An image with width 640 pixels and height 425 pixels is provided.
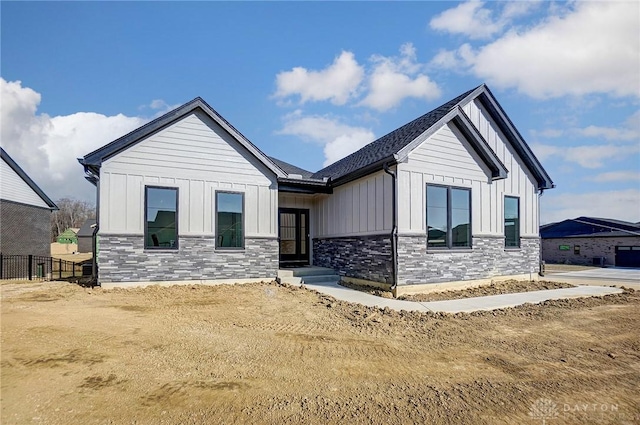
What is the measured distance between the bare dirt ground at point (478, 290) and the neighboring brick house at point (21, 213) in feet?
54.4

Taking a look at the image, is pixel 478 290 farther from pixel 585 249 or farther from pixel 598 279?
pixel 585 249

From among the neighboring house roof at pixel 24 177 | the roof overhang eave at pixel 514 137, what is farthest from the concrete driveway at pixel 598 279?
the neighboring house roof at pixel 24 177

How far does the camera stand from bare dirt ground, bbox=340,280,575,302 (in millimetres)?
9062

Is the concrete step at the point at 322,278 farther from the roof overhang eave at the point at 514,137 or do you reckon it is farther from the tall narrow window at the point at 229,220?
the roof overhang eave at the point at 514,137

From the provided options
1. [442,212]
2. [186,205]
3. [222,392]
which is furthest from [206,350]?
[442,212]

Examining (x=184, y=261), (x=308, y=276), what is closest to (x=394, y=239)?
(x=308, y=276)

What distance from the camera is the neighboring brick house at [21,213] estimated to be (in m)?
15.9

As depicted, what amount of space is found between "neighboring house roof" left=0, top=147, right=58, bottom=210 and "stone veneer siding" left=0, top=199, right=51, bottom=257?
51 centimetres

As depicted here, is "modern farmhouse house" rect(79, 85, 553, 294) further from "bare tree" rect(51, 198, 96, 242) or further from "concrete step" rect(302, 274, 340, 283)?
"bare tree" rect(51, 198, 96, 242)

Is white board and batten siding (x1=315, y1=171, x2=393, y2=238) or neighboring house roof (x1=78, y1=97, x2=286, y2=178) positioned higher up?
neighboring house roof (x1=78, y1=97, x2=286, y2=178)

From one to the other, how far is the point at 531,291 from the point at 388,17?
9.85m

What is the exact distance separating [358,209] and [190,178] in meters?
5.38

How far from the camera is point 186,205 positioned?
10125 mm

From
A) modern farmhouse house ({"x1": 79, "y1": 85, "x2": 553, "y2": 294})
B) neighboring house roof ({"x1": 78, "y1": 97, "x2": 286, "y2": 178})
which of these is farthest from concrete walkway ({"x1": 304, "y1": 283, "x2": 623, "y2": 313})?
neighboring house roof ({"x1": 78, "y1": 97, "x2": 286, "y2": 178})
